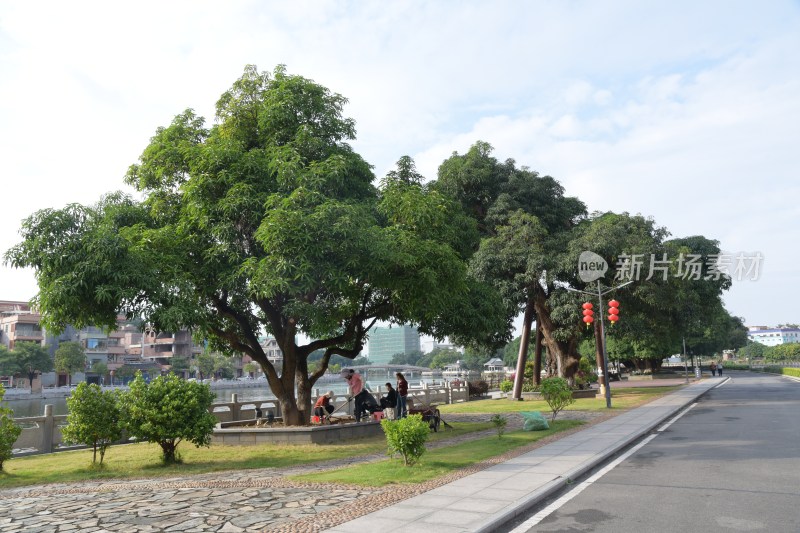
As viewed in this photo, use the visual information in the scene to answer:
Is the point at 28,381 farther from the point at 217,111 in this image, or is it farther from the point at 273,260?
the point at 273,260

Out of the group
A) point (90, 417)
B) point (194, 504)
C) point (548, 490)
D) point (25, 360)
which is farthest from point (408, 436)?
point (25, 360)

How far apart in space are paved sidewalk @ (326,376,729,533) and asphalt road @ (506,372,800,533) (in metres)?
0.37

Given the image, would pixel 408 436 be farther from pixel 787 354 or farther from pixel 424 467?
pixel 787 354

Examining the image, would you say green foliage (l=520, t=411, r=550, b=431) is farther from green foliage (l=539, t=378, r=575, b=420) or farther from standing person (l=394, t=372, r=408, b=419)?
standing person (l=394, t=372, r=408, b=419)

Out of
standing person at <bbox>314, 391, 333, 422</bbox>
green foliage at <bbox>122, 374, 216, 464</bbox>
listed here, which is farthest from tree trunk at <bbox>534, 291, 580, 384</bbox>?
green foliage at <bbox>122, 374, 216, 464</bbox>

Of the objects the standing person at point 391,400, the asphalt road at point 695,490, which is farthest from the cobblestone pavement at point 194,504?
the standing person at point 391,400

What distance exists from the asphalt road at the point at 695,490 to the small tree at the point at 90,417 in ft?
30.8

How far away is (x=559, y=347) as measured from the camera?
3650 centimetres

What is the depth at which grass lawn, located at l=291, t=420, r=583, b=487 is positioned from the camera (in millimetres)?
10008

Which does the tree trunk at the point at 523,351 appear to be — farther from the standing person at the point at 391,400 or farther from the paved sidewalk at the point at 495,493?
the paved sidewalk at the point at 495,493

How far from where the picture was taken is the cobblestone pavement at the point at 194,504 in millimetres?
7379

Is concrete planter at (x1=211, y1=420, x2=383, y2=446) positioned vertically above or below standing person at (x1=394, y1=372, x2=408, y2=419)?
below

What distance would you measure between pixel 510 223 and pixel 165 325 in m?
22.0

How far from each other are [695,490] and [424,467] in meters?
4.50
